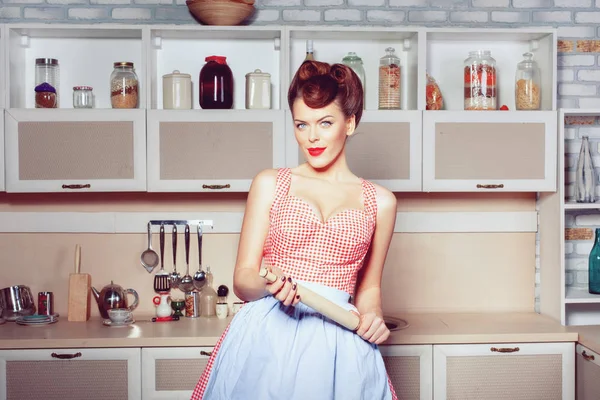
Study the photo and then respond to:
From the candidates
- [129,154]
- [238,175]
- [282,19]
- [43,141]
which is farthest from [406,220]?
[43,141]

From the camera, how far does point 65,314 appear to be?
3.35 meters

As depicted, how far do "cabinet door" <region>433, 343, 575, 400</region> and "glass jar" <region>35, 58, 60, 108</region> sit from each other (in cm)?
209

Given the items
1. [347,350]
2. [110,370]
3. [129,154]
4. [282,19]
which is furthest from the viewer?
[282,19]

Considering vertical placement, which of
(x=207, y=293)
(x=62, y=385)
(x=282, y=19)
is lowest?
(x=62, y=385)

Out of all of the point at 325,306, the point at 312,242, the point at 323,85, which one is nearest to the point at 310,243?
the point at 312,242

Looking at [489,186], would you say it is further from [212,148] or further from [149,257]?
[149,257]

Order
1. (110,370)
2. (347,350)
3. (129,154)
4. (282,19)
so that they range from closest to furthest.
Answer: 1. (347,350)
2. (110,370)
3. (129,154)
4. (282,19)

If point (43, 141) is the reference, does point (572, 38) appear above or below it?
above

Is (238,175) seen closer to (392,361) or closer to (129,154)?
(129,154)

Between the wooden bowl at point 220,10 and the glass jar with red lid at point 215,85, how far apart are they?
16 centimetres

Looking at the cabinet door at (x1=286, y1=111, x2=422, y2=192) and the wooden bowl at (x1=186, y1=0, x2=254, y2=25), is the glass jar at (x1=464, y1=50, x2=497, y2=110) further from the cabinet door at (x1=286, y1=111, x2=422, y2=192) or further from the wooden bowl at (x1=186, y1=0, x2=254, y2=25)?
the wooden bowl at (x1=186, y1=0, x2=254, y2=25)

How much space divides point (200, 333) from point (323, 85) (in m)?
1.56

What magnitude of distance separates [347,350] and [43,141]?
1953 mm

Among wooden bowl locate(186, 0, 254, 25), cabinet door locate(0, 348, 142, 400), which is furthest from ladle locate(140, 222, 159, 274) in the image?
wooden bowl locate(186, 0, 254, 25)
